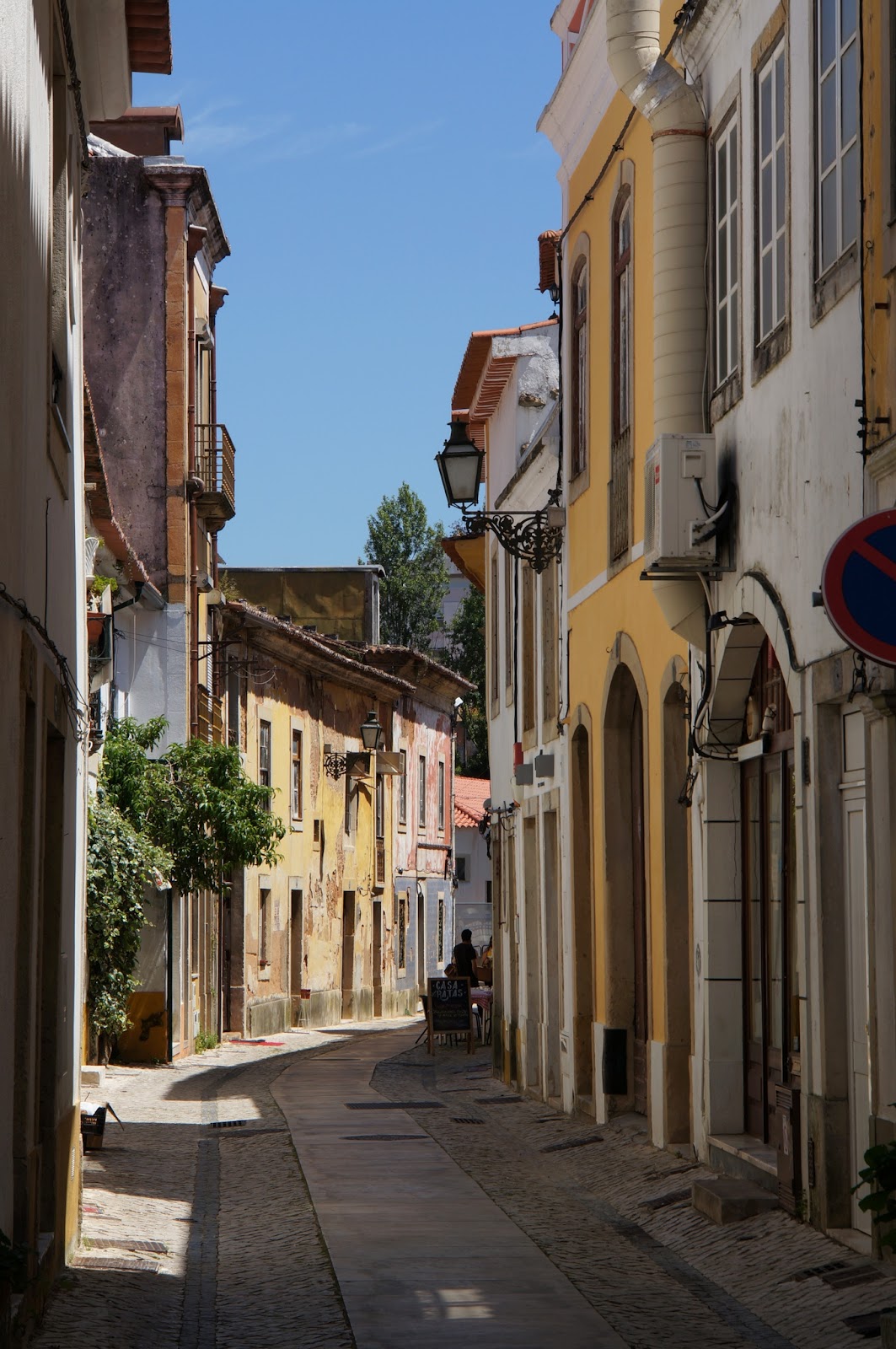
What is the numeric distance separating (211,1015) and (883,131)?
897 inches

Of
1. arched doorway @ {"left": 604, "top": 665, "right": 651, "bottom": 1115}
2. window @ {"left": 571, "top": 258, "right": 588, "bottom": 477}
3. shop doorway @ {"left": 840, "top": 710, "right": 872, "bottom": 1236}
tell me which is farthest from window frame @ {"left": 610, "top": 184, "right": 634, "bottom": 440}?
shop doorway @ {"left": 840, "top": 710, "right": 872, "bottom": 1236}

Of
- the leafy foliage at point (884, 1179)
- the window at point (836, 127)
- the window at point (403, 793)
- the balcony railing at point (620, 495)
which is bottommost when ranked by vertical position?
the leafy foliage at point (884, 1179)

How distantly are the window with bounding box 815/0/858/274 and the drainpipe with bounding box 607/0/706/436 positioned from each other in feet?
9.15

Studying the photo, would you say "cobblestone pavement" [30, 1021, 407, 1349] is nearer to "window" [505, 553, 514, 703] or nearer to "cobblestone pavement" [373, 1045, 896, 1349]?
"cobblestone pavement" [373, 1045, 896, 1349]

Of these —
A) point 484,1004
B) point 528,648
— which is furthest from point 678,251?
point 484,1004

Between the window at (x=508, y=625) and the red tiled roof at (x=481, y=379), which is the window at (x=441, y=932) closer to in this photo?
the red tiled roof at (x=481, y=379)

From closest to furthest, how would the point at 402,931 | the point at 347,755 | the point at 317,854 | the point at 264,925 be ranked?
the point at 264,925 < the point at 317,854 < the point at 347,755 < the point at 402,931

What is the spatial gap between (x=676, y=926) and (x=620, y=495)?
11.6 feet

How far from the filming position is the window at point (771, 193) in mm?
10633

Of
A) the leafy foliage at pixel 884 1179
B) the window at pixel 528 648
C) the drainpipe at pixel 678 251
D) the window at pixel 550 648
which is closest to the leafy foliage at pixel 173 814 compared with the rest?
the window at pixel 528 648

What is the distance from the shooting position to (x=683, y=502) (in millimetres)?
11766

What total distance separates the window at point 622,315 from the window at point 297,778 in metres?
20.9

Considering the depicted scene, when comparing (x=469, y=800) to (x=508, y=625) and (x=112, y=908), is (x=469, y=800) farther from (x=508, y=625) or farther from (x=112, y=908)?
(x=112, y=908)

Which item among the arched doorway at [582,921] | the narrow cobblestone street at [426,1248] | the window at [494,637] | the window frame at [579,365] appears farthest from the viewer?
the window at [494,637]
